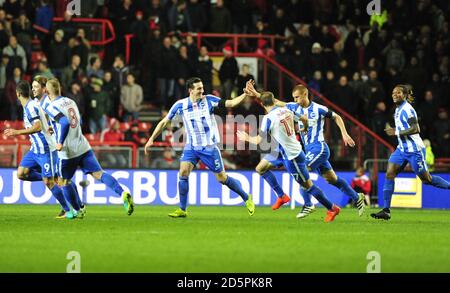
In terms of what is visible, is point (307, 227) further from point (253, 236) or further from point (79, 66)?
point (79, 66)

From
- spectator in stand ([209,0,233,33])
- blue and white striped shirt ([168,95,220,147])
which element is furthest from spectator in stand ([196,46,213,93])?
blue and white striped shirt ([168,95,220,147])

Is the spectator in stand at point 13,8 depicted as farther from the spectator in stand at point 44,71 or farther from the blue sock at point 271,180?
the blue sock at point 271,180

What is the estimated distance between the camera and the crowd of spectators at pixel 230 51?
26.7 m

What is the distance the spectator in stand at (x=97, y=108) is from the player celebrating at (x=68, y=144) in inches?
367

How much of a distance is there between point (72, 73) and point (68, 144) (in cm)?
1015

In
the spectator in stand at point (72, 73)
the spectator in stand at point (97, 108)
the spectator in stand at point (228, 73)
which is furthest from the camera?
the spectator in stand at point (228, 73)

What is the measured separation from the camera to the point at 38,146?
17.3 meters

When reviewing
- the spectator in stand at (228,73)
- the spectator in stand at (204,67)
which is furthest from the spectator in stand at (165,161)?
the spectator in stand at (228,73)

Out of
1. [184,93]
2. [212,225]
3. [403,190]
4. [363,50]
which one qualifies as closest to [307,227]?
[212,225]

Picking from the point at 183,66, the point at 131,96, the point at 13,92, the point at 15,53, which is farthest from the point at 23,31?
the point at 183,66

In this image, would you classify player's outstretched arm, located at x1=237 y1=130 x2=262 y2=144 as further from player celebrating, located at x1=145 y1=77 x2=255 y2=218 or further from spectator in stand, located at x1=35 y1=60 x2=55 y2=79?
spectator in stand, located at x1=35 y1=60 x2=55 y2=79

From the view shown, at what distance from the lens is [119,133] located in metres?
25.9

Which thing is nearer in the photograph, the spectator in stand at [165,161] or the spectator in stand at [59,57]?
the spectator in stand at [165,161]

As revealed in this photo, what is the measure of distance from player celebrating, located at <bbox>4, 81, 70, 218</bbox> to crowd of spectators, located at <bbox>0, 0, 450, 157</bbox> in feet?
27.0
